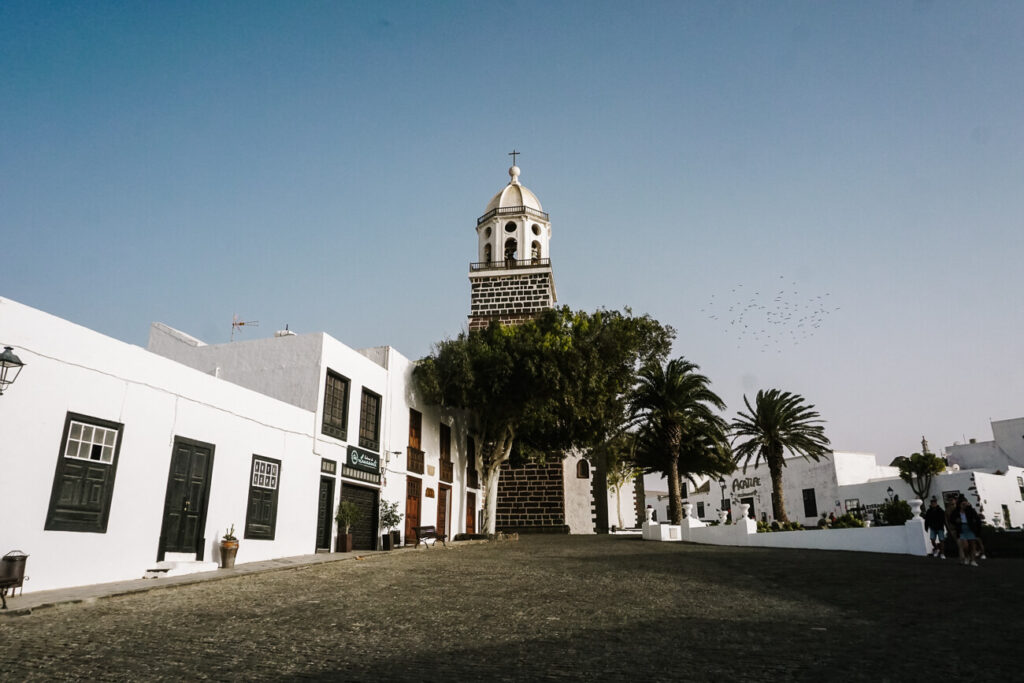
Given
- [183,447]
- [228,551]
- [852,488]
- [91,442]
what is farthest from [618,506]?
[91,442]

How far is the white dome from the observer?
34.6 metres

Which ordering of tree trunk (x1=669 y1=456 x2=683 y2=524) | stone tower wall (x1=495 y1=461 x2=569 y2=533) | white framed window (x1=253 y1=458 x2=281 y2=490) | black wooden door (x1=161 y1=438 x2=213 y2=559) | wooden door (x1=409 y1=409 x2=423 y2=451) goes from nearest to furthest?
black wooden door (x1=161 y1=438 x2=213 y2=559), white framed window (x1=253 y1=458 x2=281 y2=490), wooden door (x1=409 y1=409 x2=423 y2=451), tree trunk (x1=669 y1=456 x2=683 y2=524), stone tower wall (x1=495 y1=461 x2=569 y2=533)

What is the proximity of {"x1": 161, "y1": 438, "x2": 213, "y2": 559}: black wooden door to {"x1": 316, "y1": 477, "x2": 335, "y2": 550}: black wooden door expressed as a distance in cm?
435

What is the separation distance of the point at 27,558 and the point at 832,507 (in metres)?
44.2

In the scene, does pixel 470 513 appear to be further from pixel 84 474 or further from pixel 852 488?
pixel 852 488

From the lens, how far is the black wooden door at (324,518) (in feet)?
58.5

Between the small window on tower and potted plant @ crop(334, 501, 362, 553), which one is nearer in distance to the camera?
potted plant @ crop(334, 501, 362, 553)

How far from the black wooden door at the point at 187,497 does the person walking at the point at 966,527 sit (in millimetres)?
14818

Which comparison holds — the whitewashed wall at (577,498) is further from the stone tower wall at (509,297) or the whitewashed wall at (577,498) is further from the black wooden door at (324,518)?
the black wooden door at (324,518)

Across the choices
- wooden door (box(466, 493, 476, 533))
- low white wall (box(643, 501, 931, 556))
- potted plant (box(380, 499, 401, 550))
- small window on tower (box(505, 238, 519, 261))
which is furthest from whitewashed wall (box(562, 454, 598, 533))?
potted plant (box(380, 499, 401, 550))

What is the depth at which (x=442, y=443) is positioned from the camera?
84.4 feet

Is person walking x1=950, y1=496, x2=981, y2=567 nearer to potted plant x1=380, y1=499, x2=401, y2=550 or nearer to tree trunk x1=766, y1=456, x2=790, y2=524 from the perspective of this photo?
tree trunk x1=766, y1=456, x2=790, y2=524

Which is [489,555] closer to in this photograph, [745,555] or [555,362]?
[745,555]

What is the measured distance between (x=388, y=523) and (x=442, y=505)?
5564 mm
